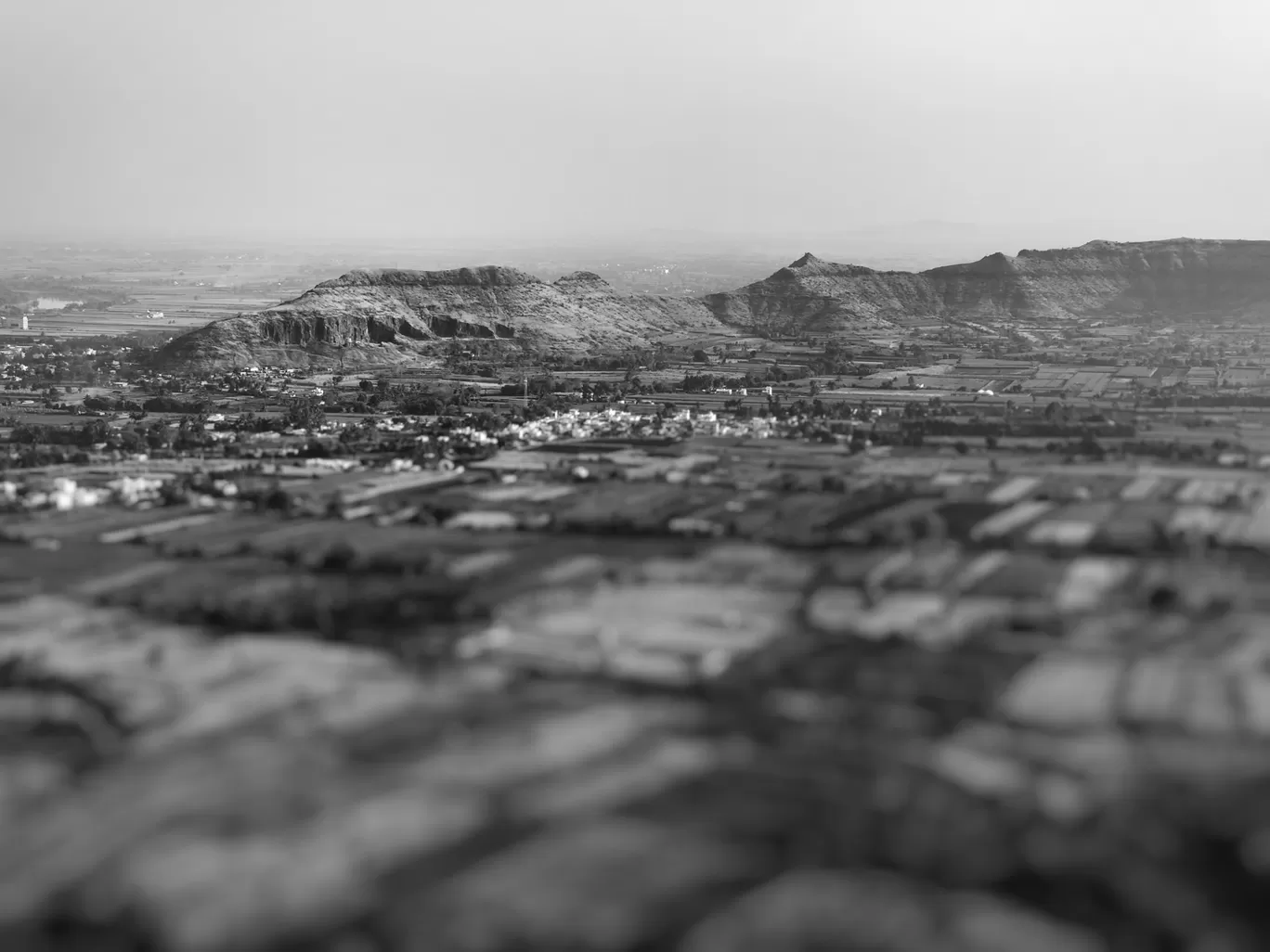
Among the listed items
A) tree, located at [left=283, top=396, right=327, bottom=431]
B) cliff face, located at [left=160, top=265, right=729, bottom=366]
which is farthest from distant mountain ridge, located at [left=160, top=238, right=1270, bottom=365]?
tree, located at [left=283, top=396, right=327, bottom=431]

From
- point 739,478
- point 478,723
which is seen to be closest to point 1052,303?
point 739,478

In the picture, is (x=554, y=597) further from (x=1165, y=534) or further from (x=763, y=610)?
(x=1165, y=534)

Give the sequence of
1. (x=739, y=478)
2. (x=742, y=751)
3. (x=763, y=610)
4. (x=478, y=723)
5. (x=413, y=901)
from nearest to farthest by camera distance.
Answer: (x=413, y=901) → (x=742, y=751) → (x=478, y=723) → (x=763, y=610) → (x=739, y=478)

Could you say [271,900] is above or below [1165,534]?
below

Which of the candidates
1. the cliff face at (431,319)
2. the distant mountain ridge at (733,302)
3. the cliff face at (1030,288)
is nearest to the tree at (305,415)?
the cliff face at (431,319)

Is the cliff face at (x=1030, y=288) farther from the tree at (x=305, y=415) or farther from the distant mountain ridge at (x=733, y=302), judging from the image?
the tree at (x=305, y=415)
